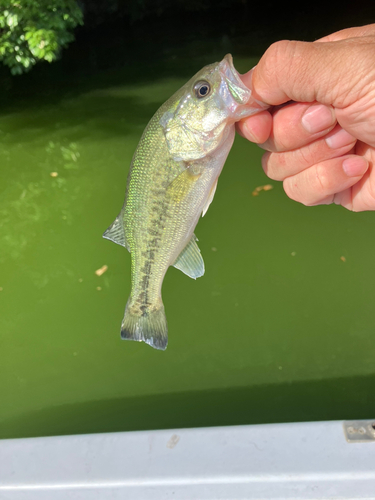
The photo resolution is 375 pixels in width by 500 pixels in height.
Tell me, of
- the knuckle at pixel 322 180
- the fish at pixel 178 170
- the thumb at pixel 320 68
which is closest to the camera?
the thumb at pixel 320 68

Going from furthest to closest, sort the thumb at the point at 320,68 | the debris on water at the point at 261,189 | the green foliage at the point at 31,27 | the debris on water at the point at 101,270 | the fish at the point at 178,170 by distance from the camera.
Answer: the green foliage at the point at 31,27
the debris on water at the point at 261,189
the debris on water at the point at 101,270
the fish at the point at 178,170
the thumb at the point at 320,68

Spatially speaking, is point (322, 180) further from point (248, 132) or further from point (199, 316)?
point (199, 316)

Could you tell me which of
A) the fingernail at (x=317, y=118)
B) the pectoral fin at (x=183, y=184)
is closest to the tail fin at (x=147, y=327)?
the pectoral fin at (x=183, y=184)

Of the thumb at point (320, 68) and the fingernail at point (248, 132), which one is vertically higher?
the thumb at point (320, 68)

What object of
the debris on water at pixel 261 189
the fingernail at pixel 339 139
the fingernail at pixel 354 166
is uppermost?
the fingernail at pixel 339 139

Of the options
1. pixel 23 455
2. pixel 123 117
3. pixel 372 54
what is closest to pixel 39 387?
pixel 23 455

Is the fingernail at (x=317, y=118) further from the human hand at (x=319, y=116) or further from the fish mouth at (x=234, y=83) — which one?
the fish mouth at (x=234, y=83)
